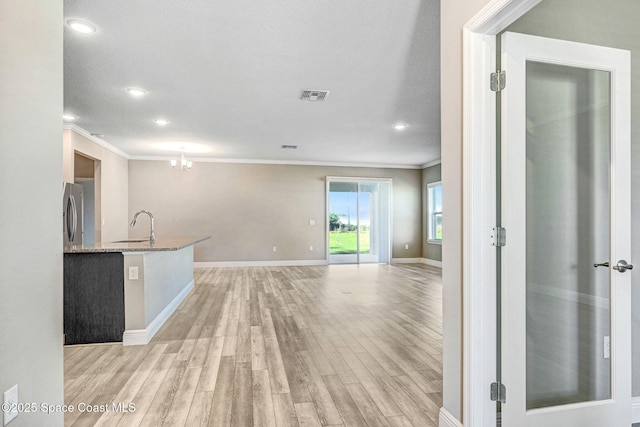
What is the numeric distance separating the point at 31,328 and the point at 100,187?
239 inches

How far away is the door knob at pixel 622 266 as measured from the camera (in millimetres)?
1773

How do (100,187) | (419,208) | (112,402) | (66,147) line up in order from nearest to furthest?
(112,402), (66,147), (100,187), (419,208)

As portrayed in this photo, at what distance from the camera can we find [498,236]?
63.5 inches

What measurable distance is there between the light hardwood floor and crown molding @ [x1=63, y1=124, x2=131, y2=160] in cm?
334

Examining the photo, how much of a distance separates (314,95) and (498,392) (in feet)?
11.5

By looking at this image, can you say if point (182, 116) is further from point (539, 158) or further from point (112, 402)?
point (539, 158)

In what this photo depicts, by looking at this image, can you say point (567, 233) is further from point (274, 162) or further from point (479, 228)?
point (274, 162)

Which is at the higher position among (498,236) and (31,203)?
(31,203)

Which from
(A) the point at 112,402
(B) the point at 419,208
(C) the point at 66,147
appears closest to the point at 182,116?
(C) the point at 66,147

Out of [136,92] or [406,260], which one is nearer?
[136,92]

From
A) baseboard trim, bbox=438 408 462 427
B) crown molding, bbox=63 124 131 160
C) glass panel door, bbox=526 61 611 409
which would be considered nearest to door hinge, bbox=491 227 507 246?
glass panel door, bbox=526 61 611 409

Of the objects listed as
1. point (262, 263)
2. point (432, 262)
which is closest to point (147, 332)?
point (262, 263)

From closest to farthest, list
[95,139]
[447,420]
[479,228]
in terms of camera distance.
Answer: [479,228]
[447,420]
[95,139]

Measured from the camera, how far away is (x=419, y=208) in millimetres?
9406
